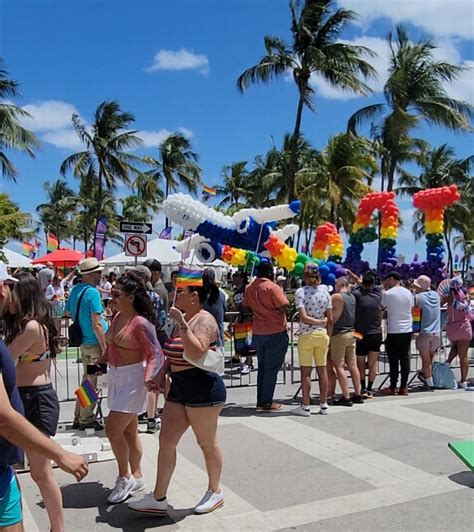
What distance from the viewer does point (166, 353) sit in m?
4.33

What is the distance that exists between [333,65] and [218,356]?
21314 millimetres

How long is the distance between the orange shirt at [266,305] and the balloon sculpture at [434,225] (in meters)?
7.65

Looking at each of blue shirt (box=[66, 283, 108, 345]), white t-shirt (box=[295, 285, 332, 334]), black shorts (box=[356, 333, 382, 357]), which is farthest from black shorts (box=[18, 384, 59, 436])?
black shorts (box=[356, 333, 382, 357])

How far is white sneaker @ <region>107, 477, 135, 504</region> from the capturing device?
455 centimetres

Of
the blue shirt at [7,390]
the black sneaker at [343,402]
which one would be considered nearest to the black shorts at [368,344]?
the black sneaker at [343,402]

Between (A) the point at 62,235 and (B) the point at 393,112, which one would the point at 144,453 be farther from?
(A) the point at 62,235

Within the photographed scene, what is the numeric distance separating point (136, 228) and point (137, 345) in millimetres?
6204

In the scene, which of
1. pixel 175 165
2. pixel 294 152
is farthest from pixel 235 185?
pixel 294 152

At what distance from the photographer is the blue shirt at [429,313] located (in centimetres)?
900

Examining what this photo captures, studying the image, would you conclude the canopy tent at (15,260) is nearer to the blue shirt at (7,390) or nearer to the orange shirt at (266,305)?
the orange shirt at (266,305)

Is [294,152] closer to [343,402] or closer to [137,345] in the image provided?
[343,402]

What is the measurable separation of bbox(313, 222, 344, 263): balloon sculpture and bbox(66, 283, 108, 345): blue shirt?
8336 millimetres

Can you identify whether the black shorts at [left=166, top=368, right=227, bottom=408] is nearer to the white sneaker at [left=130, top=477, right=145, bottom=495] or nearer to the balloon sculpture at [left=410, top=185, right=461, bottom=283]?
the white sneaker at [left=130, top=477, right=145, bottom=495]

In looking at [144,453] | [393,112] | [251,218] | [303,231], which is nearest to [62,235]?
[303,231]
